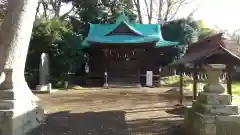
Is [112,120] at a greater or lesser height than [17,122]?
lesser

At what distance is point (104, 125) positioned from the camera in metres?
8.54

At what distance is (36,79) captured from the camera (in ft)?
73.0

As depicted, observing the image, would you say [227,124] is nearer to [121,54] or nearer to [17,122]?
[17,122]

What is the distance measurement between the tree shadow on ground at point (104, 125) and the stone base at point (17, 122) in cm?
22

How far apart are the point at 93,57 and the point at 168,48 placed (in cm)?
715

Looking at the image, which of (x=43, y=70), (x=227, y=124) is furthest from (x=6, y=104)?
(x=43, y=70)

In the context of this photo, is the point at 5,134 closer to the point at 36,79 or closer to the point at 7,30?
the point at 7,30

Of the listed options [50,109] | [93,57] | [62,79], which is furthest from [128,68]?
[50,109]

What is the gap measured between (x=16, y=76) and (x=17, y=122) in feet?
4.75

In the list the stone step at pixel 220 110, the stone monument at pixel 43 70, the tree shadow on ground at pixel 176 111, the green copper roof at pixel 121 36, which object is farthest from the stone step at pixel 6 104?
the green copper roof at pixel 121 36

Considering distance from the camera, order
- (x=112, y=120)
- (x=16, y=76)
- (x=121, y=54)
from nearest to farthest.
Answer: (x=16, y=76) < (x=112, y=120) < (x=121, y=54)

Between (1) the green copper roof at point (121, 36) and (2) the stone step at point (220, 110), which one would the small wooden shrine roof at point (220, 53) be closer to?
(2) the stone step at point (220, 110)

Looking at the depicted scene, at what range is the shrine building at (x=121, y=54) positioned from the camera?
81.4ft

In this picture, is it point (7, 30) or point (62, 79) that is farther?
point (62, 79)
